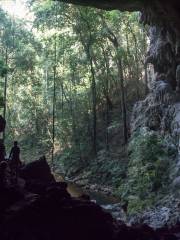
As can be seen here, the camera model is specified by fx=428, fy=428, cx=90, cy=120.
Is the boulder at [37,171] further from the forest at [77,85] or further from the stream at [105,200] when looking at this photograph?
the forest at [77,85]

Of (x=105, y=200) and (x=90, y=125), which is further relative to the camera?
(x=90, y=125)

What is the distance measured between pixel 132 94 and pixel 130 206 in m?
21.6

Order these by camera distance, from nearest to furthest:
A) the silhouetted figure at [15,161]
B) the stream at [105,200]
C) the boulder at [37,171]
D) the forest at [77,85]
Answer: the silhouetted figure at [15,161], the boulder at [37,171], the stream at [105,200], the forest at [77,85]

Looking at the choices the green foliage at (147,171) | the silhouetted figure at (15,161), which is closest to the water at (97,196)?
the green foliage at (147,171)

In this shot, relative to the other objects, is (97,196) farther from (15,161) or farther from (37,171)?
(15,161)

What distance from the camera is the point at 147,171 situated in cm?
1747

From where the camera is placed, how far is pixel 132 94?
1475 inches

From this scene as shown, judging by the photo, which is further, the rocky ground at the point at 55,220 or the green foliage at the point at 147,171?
the green foliage at the point at 147,171

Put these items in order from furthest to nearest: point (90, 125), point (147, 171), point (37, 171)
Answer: point (90, 125), point (147, 171), point (37, 171)

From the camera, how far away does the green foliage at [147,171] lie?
16672 mm

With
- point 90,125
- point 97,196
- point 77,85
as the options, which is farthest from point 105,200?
point 77,85

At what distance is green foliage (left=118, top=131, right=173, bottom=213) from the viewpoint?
16672mm

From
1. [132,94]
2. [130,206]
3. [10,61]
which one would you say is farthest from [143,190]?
[10,61]

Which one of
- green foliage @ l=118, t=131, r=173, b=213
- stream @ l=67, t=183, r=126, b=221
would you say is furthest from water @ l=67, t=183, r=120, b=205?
green foliage @ l=118, t=131, r=173, b=213
